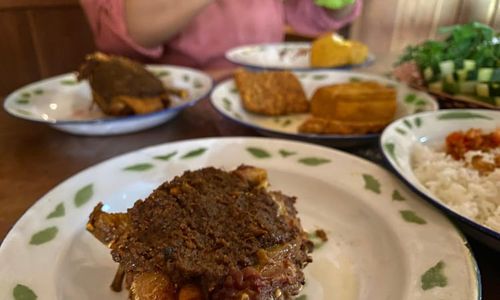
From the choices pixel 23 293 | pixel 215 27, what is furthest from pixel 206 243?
pixel 215 27

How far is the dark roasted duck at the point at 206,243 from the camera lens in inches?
22.7

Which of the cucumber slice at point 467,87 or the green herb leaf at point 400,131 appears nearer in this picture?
the green herb leaf at point 400,131

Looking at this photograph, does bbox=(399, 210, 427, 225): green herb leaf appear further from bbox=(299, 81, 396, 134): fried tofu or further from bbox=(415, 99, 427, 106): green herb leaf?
bbox=(415, 99, 427, 106): green herb leaf

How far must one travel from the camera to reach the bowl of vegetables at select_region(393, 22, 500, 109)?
49.4 inches

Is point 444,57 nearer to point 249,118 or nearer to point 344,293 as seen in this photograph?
point 249,118

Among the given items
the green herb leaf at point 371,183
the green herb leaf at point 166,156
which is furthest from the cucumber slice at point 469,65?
the green herb leaf at point 166,156

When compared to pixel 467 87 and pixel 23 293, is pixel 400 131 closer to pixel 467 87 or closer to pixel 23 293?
pixel 467 87

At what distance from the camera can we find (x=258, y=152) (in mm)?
1037

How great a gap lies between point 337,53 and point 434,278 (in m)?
1.43

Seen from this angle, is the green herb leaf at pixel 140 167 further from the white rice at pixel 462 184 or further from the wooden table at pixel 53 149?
the white rice at pixel 462 184

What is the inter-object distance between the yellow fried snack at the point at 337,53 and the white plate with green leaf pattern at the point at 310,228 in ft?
3.15

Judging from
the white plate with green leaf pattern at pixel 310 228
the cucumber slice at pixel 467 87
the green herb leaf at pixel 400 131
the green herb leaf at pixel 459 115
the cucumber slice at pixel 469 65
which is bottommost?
the white plate with green leaf pattern at pixel 310 228

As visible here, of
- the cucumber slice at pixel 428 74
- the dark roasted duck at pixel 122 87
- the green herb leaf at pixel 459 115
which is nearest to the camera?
the green herb leaf at pixel 459 115

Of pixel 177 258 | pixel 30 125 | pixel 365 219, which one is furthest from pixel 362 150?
pixel 30 125
